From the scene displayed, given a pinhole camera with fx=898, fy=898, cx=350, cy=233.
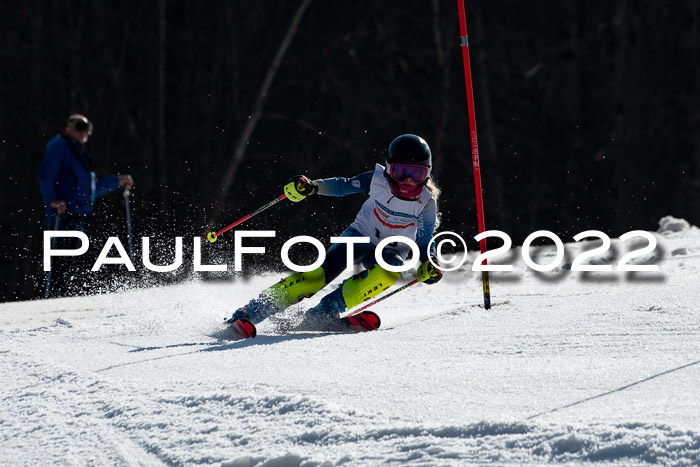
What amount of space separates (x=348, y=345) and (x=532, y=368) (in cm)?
103

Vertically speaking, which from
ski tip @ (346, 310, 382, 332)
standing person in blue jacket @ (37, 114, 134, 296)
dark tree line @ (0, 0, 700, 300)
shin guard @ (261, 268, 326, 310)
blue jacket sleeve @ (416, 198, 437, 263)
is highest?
dark tree line @ (0, 0, 700, 300)

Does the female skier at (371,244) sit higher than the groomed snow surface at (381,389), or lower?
higher

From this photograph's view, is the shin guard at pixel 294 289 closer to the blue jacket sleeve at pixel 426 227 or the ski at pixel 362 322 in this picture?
the ski at pixel 362 322

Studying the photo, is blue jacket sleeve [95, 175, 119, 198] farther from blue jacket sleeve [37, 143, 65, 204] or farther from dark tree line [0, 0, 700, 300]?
dark tree line [0, 0, 700, 300]

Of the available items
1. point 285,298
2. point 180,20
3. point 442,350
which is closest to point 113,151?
point 180,20

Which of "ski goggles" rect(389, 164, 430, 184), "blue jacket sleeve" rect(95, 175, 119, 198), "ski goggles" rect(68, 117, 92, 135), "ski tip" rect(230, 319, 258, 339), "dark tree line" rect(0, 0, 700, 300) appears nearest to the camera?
"ski tip" rect(230, 319, 258, 339)

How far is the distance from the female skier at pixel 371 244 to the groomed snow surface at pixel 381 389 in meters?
0.23

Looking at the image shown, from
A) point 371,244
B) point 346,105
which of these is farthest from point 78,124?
point 346,105

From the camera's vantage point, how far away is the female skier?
470 cm

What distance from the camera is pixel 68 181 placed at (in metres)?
7.21

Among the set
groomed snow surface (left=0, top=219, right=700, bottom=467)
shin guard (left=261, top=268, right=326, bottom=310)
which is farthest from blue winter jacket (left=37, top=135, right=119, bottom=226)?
shin guard (left=261, top=268, right=326, bottom=310)

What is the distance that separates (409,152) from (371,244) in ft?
1.92

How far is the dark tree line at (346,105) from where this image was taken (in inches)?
612

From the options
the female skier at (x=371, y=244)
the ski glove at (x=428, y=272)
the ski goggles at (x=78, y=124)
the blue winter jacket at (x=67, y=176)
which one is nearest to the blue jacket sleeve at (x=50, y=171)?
the blue winter jacket at (x=67, y=176)
